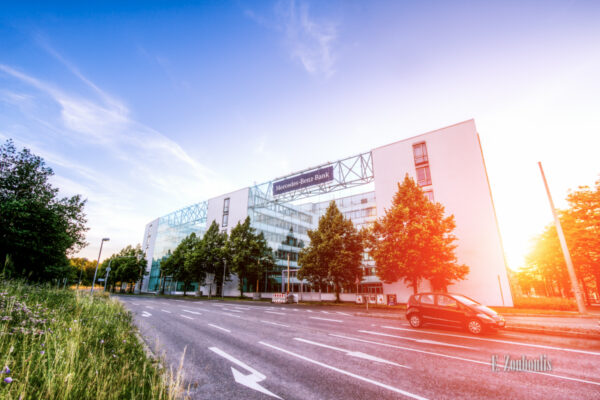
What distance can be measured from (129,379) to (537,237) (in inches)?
1792

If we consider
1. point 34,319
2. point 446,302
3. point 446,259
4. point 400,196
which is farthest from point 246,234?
point 34,319

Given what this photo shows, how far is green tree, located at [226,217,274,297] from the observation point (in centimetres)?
3850

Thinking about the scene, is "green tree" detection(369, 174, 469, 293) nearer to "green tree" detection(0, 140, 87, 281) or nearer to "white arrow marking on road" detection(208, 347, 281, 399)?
"white arrow marking on road" detection(208, 347, 281, 399)

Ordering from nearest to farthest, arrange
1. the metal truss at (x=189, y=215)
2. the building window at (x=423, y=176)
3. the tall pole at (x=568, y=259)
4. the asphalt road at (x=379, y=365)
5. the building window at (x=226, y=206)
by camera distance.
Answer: the asphalt road at (x=379, y=365)
the tall pole at (x=568, y=259)
the building window at (x=423, y=176)
the building window at (x=226, y=206)
the metal truss at (x=189, y=215)

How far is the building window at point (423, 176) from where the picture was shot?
2778cm

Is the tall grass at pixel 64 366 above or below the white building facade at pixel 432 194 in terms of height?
below

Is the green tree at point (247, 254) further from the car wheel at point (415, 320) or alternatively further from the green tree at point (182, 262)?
the car wheel at point (415, 320)

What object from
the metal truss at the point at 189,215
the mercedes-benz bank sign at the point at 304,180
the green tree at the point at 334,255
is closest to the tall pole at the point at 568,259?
the green tree at the point at 334,255

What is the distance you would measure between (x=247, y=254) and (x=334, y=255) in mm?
15345

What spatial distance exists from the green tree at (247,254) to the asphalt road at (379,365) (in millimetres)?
28235

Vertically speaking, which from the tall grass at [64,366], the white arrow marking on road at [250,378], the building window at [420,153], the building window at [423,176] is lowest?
the white arrow marking on road at [250,378]

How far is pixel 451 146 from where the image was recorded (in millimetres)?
26922

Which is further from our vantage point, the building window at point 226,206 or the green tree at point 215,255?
the building window at point 226,206

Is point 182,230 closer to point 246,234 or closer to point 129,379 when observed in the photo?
point 246,234
